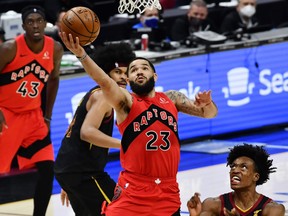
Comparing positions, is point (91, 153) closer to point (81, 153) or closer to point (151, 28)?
point (81, 153)

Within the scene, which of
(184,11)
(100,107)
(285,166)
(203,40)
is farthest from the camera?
(184,11)

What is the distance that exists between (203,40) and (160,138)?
20.6 feet

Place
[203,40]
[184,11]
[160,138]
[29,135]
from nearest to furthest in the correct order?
1. [160,138]
2. [29,135]
3. [203,40]
4. [184,11]

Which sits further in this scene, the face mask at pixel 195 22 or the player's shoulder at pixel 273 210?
the face mask at pixel 195 22

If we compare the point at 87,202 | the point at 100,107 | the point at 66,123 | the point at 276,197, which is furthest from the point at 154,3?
the point at 66,123

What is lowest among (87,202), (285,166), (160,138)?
(285,166)

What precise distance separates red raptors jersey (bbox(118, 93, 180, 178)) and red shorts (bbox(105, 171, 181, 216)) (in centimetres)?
6

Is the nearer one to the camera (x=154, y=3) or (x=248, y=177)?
(x=248, y=177)

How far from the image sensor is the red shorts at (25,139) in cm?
941

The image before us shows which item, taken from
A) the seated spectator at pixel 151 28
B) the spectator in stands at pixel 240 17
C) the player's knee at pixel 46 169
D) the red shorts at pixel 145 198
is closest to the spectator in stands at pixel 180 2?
the spectator in stands at pixel 240 17

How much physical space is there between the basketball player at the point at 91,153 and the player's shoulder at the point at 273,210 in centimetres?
138

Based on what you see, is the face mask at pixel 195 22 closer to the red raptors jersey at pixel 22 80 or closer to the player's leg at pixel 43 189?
the red raptors jersey at pixel 22 80

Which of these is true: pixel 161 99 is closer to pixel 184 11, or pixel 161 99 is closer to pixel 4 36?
pixel 4 36

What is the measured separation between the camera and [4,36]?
12094 mm
